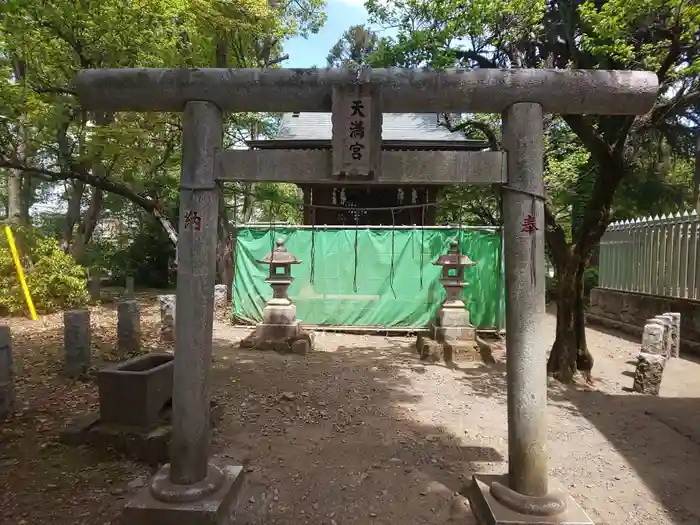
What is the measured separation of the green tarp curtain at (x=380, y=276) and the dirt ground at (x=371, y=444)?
2961mm

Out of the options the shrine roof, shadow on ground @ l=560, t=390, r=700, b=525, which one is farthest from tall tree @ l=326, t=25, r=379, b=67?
shadow on ground @ l=560, t=390, r=700, b=525

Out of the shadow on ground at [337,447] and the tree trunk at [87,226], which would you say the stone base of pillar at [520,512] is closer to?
the shadow on ground at [337,447]

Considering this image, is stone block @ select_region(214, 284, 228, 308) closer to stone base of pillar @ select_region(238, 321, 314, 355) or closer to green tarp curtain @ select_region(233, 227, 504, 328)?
green tarp curtain @ select_region(233, 227, 504, 328)

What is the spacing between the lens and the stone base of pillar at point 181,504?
10.6ft

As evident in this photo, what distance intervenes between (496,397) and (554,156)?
13.5 m

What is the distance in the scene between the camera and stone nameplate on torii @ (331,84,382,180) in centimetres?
346

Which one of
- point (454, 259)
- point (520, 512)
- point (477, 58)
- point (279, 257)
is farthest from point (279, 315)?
point (477, 58)

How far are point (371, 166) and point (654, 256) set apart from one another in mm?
10099

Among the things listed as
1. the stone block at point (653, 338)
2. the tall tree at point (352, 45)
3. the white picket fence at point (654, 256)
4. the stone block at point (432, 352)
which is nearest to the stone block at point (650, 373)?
the stone block at point (653, 338)

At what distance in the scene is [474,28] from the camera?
31.4ft

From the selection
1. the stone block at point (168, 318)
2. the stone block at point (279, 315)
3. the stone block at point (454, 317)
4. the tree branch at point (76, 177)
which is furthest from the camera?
the stone block at point (279, 315)

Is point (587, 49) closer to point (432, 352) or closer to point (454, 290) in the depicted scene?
point (454, 290)

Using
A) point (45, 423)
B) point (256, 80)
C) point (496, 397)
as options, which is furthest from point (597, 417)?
point (45, 423)

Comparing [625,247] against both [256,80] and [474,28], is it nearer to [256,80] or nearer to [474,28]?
[474,28]
